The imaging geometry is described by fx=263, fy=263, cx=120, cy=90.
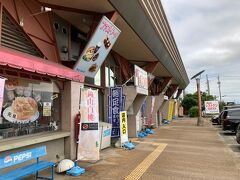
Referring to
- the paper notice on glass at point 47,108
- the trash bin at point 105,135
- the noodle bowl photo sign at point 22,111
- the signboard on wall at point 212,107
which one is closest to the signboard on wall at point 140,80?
the trash bin at point 105,135

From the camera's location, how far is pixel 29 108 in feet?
24.1

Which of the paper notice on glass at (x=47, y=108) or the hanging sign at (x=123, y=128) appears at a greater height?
the paper notice on glass at (x=47, y=108)

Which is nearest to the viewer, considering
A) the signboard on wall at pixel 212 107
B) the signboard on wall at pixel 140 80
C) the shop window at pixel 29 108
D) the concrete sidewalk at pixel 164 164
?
the shop window at pixel 29 108

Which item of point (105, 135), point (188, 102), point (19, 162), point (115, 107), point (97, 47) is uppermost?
point (97, 47)

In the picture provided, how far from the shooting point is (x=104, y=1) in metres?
8.19

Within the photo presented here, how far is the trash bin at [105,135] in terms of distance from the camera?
10.1 metres

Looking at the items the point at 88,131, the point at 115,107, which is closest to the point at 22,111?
the point at 88,131

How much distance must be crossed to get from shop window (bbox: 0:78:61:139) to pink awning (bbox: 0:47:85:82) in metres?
0.85

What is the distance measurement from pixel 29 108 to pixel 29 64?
186 cm

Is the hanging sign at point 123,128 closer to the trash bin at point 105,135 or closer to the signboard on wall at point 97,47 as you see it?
the trash bin at point 105,135

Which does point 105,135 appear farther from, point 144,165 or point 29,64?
point 29,64

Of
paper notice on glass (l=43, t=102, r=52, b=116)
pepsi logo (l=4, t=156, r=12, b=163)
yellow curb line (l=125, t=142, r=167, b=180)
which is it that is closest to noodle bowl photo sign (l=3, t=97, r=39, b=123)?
paper notice on glass (l=43, t=102, r=52, b=116)

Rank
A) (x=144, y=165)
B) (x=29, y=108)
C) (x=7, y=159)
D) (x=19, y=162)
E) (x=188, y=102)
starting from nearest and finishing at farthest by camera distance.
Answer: (x=7, y=159) → (x=19, y=162) → (x=29, y=108) → (x=144, y=165) → (x=188, y=102)

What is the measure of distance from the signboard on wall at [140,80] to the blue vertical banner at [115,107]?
1.35 m
